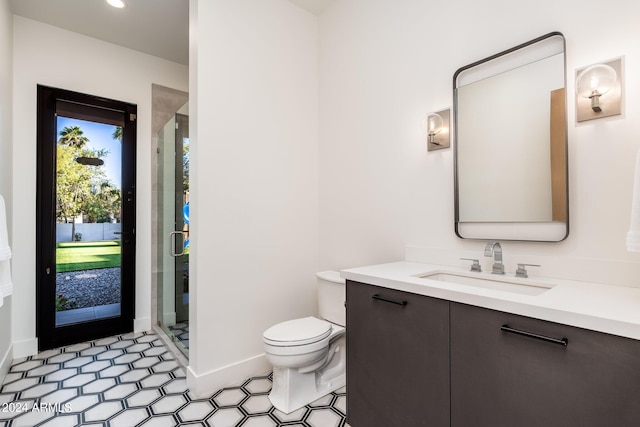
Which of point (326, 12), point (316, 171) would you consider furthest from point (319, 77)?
point (316, 171)

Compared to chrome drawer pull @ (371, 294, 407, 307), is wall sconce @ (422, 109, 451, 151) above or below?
above

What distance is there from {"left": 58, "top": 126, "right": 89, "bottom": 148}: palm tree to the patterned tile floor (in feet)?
6.03

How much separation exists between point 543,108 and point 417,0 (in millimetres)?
1084

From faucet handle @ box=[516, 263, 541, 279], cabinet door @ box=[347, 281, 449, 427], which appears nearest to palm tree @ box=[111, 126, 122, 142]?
cabinet door @ box=[347, 281, 449, 427]

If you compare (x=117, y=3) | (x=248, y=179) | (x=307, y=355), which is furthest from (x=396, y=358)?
(x=117, y=3)

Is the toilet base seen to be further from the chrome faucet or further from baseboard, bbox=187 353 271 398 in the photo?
the chrome faucet

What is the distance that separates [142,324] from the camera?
3.11 m

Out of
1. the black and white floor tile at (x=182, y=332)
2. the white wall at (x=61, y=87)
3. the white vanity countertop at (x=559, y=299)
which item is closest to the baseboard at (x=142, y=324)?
the white wall at (x=61, y=87)

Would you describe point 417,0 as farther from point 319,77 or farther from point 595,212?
point 595,212

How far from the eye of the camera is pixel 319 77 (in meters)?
2.69

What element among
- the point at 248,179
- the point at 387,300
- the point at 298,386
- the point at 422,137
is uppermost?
the point at 422,137

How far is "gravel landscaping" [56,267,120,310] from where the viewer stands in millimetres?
2803

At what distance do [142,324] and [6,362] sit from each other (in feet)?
3.23

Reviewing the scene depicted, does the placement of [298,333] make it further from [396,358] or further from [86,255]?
[86,255]
